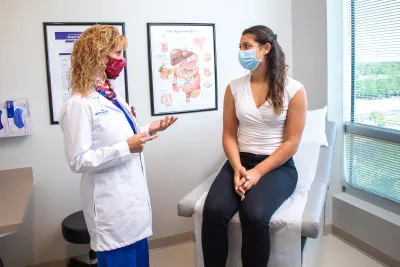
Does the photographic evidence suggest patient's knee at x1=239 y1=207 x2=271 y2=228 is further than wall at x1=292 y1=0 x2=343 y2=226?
No

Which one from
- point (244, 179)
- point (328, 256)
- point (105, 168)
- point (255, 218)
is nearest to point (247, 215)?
point (255, 218)

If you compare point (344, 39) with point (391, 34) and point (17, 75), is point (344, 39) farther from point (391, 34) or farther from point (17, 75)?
point (17, 75)

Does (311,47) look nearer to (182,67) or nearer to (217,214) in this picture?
(182,67)

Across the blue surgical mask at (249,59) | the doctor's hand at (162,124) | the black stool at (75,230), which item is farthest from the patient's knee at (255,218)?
the black stool at (75,230)

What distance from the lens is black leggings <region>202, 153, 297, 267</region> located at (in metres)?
1.52

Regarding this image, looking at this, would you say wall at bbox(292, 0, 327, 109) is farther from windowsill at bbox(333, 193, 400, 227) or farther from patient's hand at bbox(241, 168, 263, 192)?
patient's hand at bbox(241, 168, 263, 192)

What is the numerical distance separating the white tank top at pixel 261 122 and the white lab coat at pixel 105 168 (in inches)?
25.3

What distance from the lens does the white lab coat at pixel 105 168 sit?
1367 mm

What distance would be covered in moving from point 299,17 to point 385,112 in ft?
3.27

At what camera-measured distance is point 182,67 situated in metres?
2.54

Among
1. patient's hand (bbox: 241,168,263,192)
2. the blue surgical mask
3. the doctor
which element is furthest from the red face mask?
patient's hand (bbox: 241,168,263,192)

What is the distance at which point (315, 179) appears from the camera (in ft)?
6.37

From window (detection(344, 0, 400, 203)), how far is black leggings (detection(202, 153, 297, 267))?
0.96m

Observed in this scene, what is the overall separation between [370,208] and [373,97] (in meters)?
0.76
